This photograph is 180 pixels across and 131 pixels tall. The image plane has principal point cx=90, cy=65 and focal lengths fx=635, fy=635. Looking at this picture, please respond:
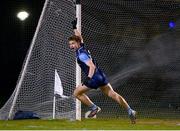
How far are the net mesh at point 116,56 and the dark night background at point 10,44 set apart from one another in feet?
12.3

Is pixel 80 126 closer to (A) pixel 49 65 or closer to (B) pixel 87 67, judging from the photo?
(B) pixel 87 67

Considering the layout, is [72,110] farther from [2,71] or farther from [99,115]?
[2,71]

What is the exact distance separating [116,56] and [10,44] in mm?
4774

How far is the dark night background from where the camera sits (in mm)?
19547

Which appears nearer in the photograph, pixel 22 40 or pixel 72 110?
pixel 72 110

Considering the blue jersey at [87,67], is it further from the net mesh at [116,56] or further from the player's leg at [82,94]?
the net mesh at [116,56]

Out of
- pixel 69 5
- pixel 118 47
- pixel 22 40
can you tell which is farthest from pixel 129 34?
pixel 22 40

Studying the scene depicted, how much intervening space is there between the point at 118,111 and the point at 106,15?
2.92 meters

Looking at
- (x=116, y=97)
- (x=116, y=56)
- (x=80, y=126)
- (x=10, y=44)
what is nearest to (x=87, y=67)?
(x=116, y=97)

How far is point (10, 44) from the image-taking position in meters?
19.7

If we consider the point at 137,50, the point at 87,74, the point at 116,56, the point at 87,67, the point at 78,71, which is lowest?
the point at 87,74

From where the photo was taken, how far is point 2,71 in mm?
19594

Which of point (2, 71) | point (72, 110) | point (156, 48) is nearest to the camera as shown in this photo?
point (72, 110)

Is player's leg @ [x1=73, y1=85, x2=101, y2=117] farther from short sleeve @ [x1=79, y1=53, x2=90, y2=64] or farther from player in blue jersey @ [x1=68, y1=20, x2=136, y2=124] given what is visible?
short sleeve @ [x1=79, y1=53, x2=90, y2=64]
